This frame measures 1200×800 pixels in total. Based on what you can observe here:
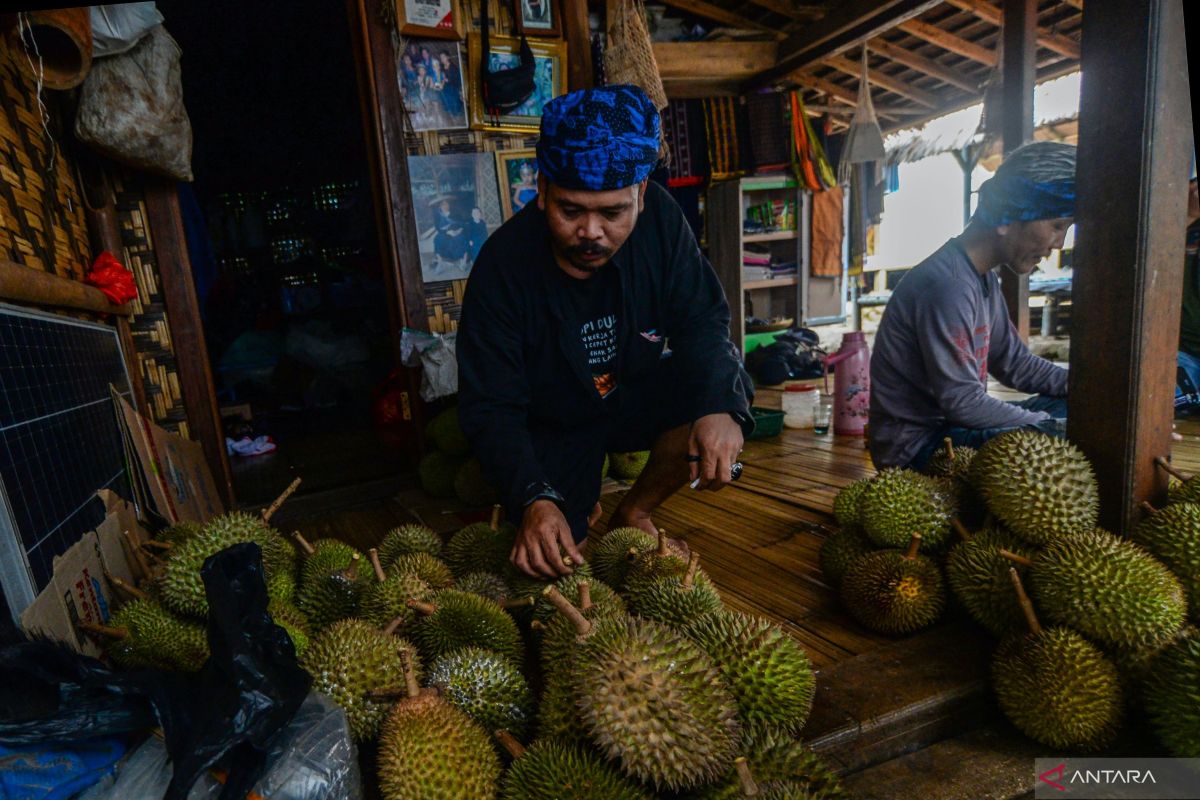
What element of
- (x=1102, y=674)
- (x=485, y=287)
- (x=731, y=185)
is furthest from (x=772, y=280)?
(x=1102, y=674)

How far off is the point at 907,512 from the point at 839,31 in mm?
5050

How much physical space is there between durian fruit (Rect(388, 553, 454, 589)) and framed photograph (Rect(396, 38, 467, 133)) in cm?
285

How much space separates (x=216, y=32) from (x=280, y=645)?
548 centimetres

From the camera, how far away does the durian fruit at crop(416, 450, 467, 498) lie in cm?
352

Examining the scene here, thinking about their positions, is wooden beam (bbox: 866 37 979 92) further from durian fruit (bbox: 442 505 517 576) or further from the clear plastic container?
durian fruit (bbox: 442 505 517 576)

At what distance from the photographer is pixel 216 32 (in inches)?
188

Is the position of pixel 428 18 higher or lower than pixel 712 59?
lower

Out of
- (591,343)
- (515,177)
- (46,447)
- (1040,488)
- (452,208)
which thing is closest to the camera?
(1040,488)

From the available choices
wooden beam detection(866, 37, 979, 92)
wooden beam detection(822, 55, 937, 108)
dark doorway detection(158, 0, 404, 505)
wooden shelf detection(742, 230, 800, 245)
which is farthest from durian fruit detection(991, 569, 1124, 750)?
wooden beam detection(822, 55, 937, 108)

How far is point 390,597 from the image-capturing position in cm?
146

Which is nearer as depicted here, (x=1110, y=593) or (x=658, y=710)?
(x=658, y=710)

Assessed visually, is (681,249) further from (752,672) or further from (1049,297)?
(1049,297)

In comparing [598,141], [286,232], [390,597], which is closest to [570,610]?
[390,597]

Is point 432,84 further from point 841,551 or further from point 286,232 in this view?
point 286,232
